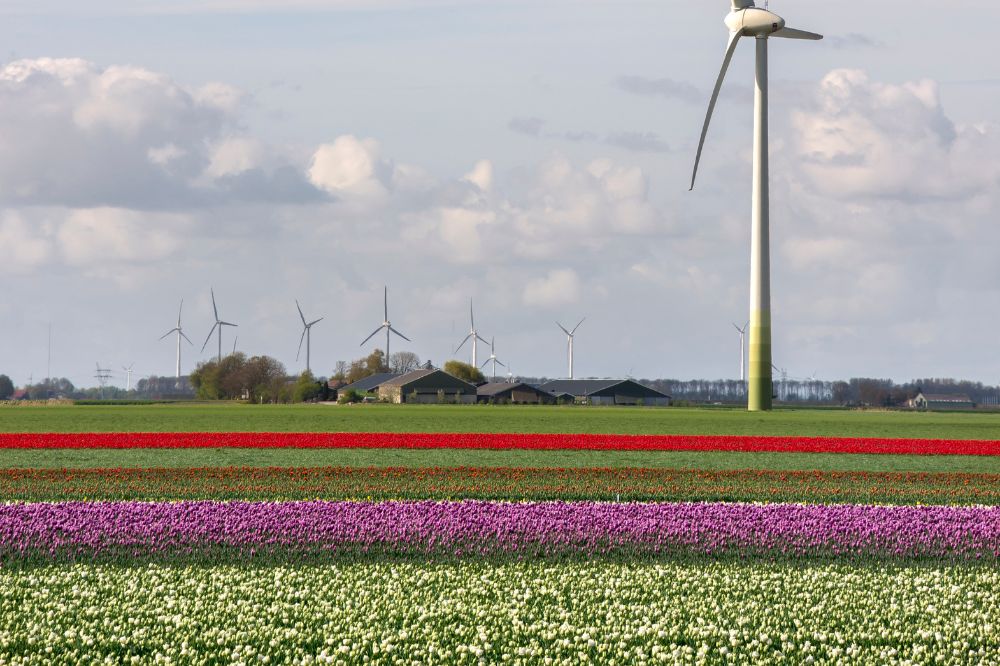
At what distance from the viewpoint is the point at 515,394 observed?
190500 millimetres

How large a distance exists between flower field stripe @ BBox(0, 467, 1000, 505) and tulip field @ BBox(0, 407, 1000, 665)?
0.48 feet

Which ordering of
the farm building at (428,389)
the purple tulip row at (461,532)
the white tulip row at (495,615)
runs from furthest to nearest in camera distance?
the farm building at (428,389)
the purple tulip row at (461,532)
the white tulip row at (495,615)

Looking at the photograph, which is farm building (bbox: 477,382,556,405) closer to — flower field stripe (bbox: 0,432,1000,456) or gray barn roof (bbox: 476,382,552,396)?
gray barn roof (bbox: 476,382,552,396)

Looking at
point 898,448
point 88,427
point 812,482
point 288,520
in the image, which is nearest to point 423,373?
point 88,427

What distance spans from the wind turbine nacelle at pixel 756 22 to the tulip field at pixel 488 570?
64.5 m

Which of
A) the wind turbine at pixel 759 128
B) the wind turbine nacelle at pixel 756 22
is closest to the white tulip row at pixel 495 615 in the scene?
the wind turbine at pixel 759 128

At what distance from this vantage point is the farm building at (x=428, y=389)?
599 feet

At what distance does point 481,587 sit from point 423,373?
571 ft

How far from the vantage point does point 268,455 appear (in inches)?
1746

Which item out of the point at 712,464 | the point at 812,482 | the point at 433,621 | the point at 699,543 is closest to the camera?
the point at 433,621

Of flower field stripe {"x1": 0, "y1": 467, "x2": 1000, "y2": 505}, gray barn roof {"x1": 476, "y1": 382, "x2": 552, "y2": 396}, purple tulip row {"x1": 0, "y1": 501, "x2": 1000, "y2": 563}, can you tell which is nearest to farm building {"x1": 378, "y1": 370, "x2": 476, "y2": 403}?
gray barn roof {"x1": 476, "y1": 382, "x2": 552, "y2": 396}

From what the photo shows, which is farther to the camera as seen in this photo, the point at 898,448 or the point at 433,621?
the point at 898,448

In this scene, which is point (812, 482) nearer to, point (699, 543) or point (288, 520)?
point (699, 543)

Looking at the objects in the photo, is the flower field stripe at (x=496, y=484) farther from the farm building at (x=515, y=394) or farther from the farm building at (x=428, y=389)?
the farm building at (x=515, y=394)
